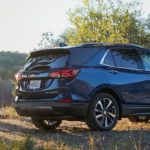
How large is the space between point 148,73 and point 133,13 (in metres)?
10.2

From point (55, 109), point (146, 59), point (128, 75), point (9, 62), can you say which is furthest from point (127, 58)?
point (9, 62)

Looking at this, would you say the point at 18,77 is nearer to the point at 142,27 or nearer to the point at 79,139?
the point at 79,139

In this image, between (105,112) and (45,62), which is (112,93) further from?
(45,62)

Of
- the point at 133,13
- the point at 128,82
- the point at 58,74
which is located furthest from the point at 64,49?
the point at 133,13

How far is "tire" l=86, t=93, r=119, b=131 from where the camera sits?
11867 mm

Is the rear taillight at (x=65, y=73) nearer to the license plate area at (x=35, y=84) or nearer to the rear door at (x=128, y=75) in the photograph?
the license plate area at (x=35, y=84)

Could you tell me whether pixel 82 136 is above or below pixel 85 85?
below

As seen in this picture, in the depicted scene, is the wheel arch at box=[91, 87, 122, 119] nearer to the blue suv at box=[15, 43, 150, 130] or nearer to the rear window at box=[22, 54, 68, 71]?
the blue suv at box=[15, 43, 150, 130]

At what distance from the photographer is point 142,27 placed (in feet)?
77.2

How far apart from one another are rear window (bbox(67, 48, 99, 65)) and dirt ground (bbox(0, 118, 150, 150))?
1.38 meters

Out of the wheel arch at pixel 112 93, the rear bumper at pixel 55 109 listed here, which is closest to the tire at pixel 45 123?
the rear bumper at pixel 55 109

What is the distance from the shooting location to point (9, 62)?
75.3m

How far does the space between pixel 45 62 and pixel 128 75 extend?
5.90 feet

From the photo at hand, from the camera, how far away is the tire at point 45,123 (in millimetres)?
13148
